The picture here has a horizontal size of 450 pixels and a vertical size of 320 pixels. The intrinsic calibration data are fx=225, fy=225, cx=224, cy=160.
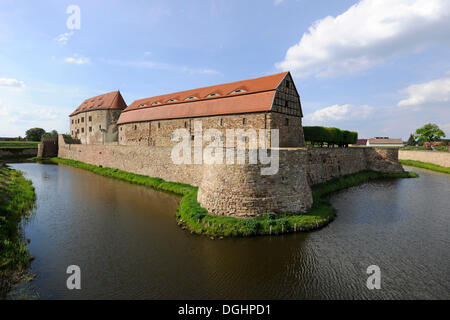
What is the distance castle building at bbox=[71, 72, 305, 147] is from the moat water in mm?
10856

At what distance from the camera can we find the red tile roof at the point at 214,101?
23766mm

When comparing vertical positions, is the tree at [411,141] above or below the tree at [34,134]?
below

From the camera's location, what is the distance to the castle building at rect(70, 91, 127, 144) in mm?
48250

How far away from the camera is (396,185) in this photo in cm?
2811

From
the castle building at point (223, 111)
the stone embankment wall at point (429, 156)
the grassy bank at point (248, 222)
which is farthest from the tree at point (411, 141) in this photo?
the grassy bank at point (248, 222)

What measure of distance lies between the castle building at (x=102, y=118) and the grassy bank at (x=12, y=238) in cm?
3046

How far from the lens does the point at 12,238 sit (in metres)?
11.7

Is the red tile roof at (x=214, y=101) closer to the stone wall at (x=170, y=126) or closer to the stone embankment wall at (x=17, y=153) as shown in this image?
the stone wall at (x=170, y=126)

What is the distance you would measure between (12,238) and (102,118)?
42495mm

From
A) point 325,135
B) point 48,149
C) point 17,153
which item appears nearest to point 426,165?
point 325,135

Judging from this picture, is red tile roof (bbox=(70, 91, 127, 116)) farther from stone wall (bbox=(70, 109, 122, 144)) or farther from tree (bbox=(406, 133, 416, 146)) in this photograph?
tree (bbox=(406, 133, 416, 146))

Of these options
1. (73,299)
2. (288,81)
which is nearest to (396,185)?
(288,81)

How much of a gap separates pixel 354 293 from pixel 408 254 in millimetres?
5187

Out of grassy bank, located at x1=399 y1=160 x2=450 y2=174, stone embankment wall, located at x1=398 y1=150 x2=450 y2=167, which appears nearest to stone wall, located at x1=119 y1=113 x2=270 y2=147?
grassy bank, located at x1=399 y1=160 x2=450 y2=174
